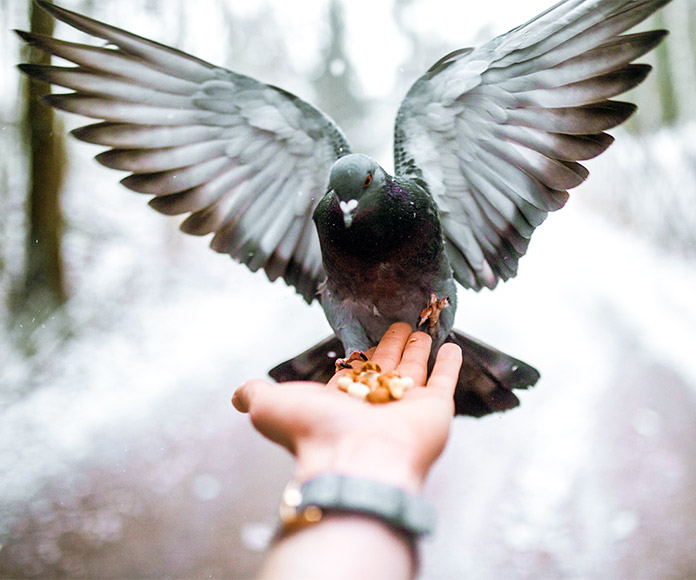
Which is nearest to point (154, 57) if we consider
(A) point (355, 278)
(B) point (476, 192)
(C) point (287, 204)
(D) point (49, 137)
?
(C) point (287, 204)

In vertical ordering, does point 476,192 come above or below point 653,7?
below

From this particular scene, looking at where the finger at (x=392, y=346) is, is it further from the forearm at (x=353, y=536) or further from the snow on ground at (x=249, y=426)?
the snow on ground at (x=249, y=426)

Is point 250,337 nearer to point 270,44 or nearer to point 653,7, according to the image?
point 270,44

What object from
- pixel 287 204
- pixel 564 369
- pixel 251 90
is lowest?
pixel 564 369

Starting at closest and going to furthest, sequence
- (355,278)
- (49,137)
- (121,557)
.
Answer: (355,278) < (121,557) < (49,137)

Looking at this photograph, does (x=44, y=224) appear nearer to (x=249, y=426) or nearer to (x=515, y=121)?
(x=249, y=426)

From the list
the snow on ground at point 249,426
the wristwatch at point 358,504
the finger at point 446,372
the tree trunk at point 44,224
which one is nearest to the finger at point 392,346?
the finger at point 446,372

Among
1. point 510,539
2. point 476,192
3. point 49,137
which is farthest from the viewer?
point 49,137

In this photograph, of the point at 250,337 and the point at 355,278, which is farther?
the point at 250,337
